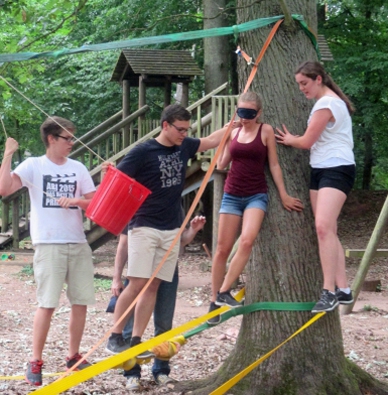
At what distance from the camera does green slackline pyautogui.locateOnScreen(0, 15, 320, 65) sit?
4066mm

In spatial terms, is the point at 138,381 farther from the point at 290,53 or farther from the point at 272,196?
the point at 290,53

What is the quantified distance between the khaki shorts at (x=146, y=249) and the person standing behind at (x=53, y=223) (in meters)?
0.34

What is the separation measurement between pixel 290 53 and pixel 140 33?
1288cm

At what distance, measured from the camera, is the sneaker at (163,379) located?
5004mm

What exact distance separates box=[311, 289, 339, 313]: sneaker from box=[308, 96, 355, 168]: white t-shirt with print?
2.70ft

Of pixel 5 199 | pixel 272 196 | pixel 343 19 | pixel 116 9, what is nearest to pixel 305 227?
pixel 272 196

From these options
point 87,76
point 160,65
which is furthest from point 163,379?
point 87,76

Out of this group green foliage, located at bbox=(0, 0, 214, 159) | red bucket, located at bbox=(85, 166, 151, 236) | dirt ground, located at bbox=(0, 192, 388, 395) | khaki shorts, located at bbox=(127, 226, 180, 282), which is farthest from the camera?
green foliage, located at bbox=(0, 0, 214, 159)

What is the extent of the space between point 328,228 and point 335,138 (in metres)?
0.58

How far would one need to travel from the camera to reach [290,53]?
4570mm

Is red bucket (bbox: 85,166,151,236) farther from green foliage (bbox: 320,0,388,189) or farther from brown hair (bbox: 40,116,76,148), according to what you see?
green foliage (bbox: 320,0,388,189)

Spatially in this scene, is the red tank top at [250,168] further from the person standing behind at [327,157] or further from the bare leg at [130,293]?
the bare leg at [130,293]

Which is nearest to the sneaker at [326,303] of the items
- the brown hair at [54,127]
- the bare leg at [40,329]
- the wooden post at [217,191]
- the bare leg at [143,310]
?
the bare leg at [143,310]

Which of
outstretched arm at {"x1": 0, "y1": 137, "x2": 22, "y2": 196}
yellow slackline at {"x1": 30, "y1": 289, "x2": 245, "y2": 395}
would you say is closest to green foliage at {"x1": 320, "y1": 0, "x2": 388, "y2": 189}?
outstretched arm at {"x1": 0, "y1": 137, "x2": 22, "y2": 196}
